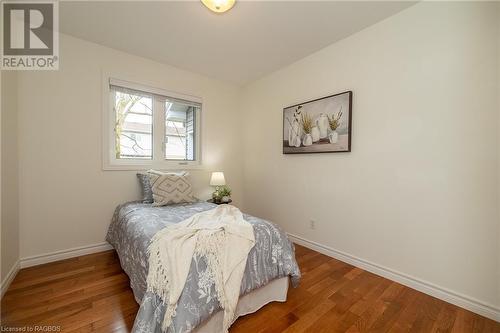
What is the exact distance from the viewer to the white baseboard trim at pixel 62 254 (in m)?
2.11

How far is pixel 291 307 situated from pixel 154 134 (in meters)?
2.67

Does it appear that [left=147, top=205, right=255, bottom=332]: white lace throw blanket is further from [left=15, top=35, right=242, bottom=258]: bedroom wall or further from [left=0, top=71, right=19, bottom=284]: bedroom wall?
[left=15, top=35, right=242, bottom=258]: bedroom wall

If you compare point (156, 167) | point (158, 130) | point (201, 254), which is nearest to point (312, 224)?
point (201, 254)

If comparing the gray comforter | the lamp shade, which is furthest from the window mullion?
the gray comforter

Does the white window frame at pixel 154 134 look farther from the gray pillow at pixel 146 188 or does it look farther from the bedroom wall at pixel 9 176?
the bedroom wall at pixel 9 176

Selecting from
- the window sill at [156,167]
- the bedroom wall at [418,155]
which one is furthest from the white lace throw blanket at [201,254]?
the window sill at [156,167]

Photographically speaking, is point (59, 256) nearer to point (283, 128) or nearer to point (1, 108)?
point (1, 108)

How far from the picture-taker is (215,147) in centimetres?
348

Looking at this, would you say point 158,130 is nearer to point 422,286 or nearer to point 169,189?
point 169,189

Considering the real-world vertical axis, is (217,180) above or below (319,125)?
below

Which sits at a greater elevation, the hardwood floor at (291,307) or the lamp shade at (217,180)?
the lamp shade at (217,180)

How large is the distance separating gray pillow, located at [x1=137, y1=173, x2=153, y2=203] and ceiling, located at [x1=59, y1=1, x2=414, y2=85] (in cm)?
160

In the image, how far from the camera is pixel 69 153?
90.9 inches

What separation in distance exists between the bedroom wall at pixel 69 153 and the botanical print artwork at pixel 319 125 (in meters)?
1.98
